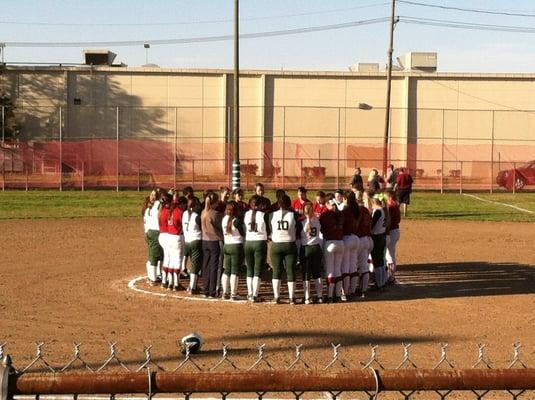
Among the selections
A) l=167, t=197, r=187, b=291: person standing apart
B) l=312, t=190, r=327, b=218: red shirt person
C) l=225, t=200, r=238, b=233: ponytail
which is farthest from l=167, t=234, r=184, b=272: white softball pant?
l=312, t=190, r=327, b=218: red shirt person

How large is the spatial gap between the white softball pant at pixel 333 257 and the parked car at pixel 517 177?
109 ft

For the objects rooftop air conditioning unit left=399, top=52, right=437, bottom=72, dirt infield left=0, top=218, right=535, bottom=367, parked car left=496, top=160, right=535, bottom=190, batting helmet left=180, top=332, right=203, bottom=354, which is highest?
rooftop air conditioning unit left=399, top=52, right=437, bottom=72

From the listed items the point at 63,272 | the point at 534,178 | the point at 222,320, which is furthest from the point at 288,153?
the point at 222,320

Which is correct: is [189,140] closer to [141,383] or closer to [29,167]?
[29,167]

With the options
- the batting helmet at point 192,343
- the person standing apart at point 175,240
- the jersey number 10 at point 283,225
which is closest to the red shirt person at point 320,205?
the jersey number 10 at point 283,225

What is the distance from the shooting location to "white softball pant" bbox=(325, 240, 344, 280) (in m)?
16.1

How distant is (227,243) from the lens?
16.1 m

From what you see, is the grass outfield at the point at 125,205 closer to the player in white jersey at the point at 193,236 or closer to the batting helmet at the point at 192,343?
the player in white jersey at the point at 193,236

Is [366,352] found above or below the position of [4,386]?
→ below

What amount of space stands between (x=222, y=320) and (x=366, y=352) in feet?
9.84

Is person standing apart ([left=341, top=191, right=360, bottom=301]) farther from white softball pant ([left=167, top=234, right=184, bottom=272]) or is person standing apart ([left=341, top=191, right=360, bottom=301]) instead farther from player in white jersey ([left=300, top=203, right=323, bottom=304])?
white softball pant ([left=167, top=234, right=184, bottom=272])

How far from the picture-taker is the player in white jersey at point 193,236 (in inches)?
649

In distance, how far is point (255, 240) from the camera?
1589cm

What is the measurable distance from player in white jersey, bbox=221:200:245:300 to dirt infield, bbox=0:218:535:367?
0.58m
